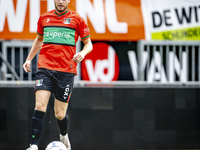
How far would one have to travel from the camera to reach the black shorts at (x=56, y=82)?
137 inches

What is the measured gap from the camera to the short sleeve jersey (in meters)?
3.51

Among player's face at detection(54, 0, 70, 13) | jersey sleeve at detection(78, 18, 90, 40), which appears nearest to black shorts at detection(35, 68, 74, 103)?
jersey sleeve at detection(78, 18, 90, 40)

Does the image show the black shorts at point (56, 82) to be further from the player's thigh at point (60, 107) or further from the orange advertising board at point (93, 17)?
the orange advertising board at point (93, 17)

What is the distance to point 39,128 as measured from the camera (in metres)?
3.39

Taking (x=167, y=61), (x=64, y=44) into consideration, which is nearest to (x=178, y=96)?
(x=167, y=61)

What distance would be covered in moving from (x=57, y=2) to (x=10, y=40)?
2710 millimetres

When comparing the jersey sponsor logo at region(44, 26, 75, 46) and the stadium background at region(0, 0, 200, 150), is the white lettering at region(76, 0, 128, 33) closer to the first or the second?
the stadium background at region(0, 0, 200, 150)

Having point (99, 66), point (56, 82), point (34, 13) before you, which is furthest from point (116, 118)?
point (34, 13)

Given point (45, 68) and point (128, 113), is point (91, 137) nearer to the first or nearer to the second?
point (128, 113)

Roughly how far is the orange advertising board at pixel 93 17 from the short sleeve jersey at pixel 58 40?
2.47 meters

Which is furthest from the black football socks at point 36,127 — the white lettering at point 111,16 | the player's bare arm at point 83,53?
the white lettering at point 111,16

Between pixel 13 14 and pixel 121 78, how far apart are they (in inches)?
98.1

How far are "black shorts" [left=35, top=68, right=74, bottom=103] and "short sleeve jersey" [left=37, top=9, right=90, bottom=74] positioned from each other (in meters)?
0.06

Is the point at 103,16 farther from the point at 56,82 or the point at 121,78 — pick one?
the point at 56,82
